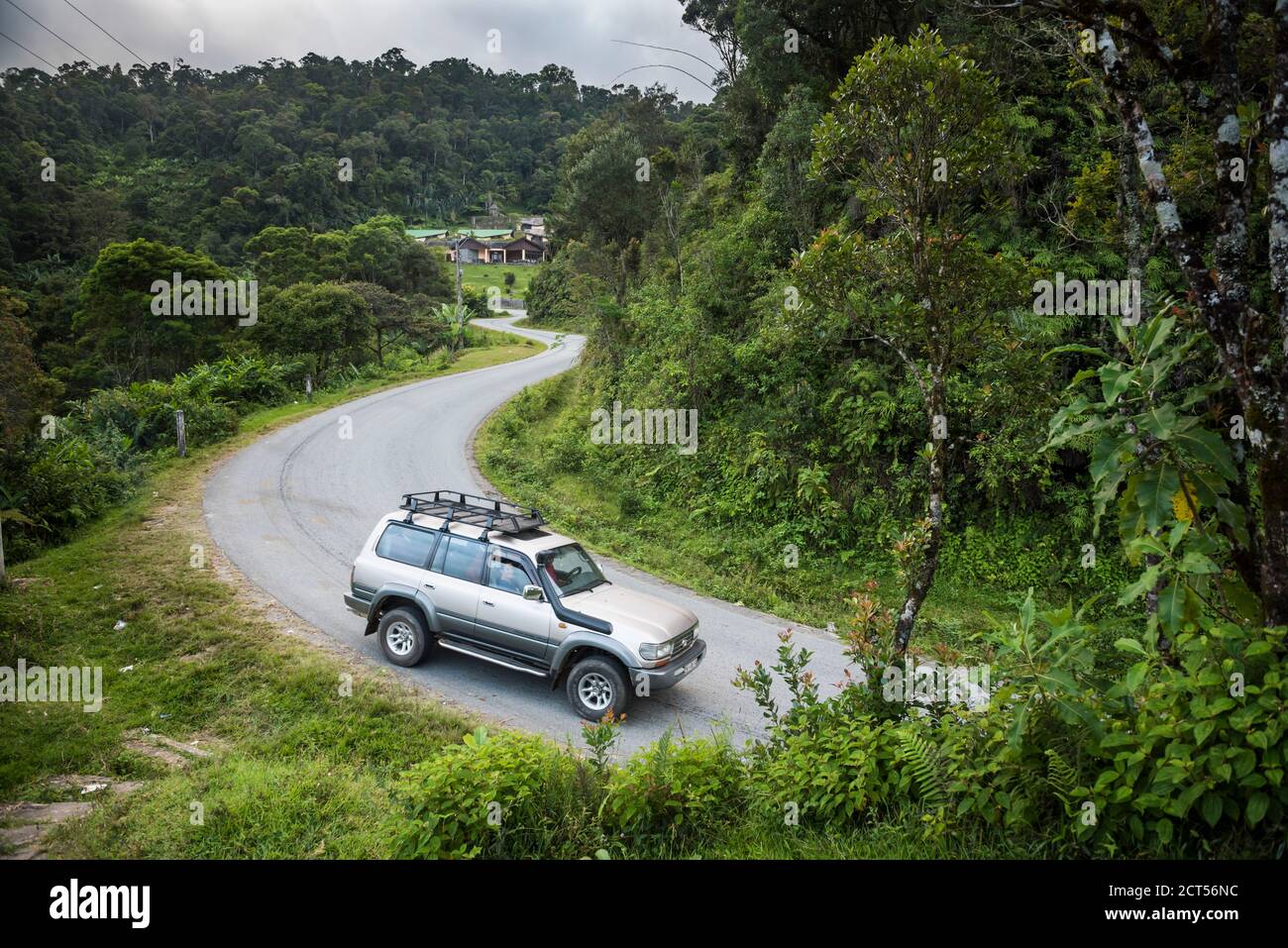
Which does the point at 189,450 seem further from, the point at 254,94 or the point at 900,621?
the point at 254,94

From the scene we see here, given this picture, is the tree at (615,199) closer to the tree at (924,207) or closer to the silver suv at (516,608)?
the silver suv at (516,608)

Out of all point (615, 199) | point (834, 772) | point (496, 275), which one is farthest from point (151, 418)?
point (496, 275)

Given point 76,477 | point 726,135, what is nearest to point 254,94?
point 726,135

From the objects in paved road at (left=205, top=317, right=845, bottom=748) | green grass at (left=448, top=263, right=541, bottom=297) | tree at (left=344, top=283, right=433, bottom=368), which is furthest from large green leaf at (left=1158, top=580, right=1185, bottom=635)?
green grass at (left=448, top=263, right=541, bottom=297)

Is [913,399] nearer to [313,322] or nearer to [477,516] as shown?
[477,516]

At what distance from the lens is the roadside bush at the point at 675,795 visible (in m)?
4.64

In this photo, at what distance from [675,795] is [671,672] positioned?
2694 millimetres

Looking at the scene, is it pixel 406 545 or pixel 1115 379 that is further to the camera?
pixel 406 545

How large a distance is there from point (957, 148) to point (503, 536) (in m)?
6.07

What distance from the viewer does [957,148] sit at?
18.8ft

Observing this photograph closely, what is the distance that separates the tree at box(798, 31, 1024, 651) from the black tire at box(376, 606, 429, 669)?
5654 millimetres

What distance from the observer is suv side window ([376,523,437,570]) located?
8672mm

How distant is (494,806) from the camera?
441cm

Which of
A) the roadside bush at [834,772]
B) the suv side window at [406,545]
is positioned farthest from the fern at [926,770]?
the suv side window at [406,545]
